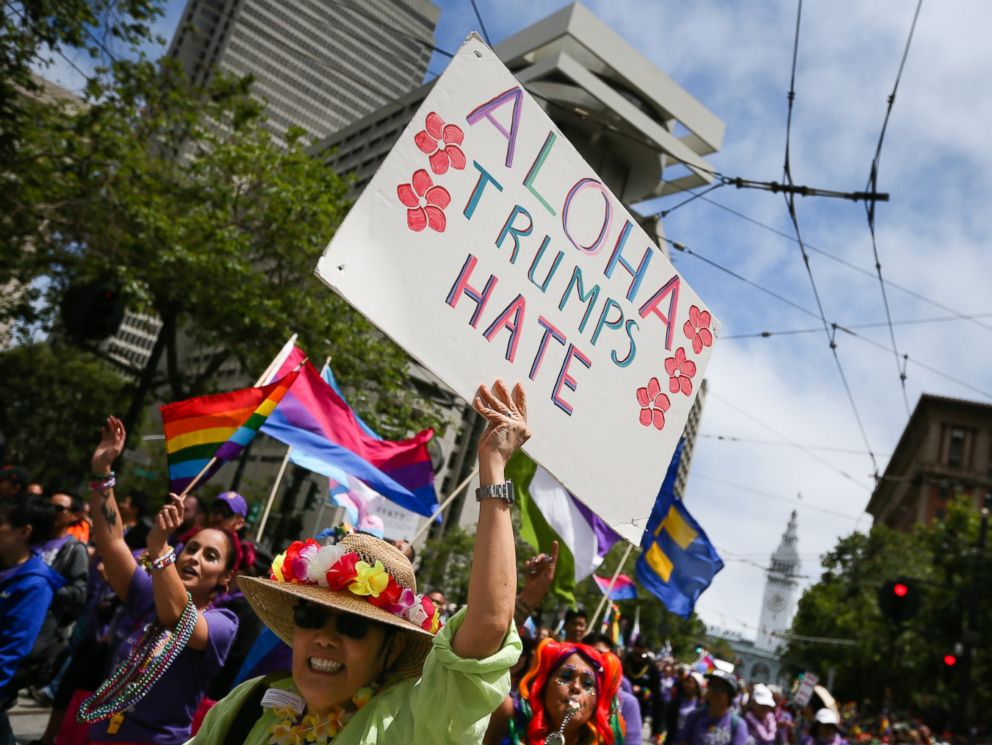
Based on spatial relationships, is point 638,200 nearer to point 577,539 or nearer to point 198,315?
point 198,315

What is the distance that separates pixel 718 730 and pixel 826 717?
80.9 inches

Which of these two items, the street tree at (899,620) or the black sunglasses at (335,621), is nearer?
the black sunglasses at (335,621)

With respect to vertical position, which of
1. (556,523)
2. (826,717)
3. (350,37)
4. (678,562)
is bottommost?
(826,717)

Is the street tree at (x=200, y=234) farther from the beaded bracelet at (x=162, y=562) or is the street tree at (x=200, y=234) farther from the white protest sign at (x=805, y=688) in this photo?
the white protest sign at (x=805, y=688)

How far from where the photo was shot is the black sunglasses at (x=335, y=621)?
2344 mm

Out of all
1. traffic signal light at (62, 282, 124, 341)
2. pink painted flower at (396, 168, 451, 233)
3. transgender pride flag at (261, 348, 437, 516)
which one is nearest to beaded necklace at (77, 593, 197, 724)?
pink painted flower at (396, 168, 451, 233)

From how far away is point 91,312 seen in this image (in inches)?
450

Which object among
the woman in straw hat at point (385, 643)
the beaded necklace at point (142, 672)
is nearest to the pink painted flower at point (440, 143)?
the woman in straw hat at point (385, 643)

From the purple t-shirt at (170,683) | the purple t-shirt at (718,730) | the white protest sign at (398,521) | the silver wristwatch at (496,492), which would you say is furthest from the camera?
the white protest sign at (398,521)

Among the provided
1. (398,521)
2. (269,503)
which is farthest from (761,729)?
(398,521)

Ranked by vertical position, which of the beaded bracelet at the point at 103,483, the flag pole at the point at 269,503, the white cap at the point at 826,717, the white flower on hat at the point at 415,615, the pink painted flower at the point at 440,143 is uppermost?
the pink painted flower at the point at 440,143

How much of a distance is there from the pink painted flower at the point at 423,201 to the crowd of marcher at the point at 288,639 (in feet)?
1.78

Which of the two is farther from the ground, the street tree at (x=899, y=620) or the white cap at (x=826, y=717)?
the street tree at (x=899, y=620)

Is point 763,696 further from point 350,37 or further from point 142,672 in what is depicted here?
point 350,37
